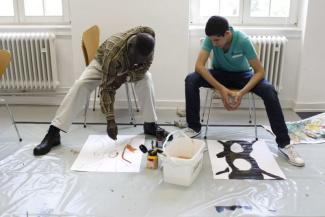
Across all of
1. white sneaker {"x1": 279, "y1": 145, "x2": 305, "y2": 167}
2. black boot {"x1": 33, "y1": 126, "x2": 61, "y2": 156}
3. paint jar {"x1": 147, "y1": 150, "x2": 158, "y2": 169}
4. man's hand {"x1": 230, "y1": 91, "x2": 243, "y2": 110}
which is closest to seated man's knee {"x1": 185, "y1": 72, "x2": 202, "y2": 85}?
man's hand {"x1": 230, "y1": 91, "x2": 243, "y2": 110}

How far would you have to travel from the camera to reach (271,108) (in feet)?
8.09

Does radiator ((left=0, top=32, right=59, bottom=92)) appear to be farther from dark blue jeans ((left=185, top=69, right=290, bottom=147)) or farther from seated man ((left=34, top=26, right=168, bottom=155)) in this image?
dark blue jeans ((left=185, top=69, right=290, bottom=147))

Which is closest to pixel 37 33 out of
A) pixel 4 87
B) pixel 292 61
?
pixel 4 87

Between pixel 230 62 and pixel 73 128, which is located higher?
pixel 230 62

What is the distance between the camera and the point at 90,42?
301 centimetres

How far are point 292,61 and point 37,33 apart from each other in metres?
2.40

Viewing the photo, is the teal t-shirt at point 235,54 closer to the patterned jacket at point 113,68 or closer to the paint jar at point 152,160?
the patterned jacket at point 113,68

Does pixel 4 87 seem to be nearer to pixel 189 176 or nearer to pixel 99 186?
pixel 99 186

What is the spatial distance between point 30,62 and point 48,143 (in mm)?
1186

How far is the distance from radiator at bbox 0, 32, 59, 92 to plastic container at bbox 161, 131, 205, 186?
1712mm

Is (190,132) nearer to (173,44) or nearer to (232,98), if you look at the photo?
(232,98)

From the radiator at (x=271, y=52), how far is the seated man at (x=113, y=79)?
1159mm

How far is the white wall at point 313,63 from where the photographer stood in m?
3.17

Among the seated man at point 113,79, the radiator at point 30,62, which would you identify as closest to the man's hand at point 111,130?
the seated man at point 113,79
